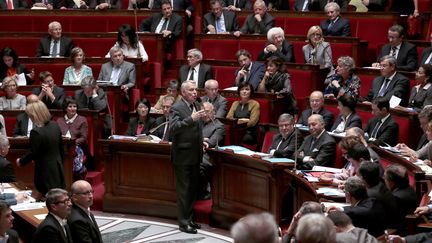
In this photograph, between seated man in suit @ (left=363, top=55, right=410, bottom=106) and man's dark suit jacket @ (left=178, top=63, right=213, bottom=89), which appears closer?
seated man in suit @ (left=363, top=55, right=410, bottom=106)

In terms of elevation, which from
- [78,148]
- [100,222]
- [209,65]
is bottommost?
[100,222]

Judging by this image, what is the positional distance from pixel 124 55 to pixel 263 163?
10.0ft

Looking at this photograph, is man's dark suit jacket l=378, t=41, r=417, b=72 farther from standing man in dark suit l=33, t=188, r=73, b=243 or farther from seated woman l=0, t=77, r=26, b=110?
standing man in dark suit l=33, t=188, r=73, b=243

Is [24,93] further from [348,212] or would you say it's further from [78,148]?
[348,212]

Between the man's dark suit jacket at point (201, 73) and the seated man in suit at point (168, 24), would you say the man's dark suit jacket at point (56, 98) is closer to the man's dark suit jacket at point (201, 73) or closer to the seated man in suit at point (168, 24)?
the man's dark suit jacket at point (201, 73)

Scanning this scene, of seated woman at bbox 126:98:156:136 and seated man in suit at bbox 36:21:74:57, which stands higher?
seated man in suit at bbox 36:21:74:57

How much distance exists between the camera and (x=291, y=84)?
27.5 ft

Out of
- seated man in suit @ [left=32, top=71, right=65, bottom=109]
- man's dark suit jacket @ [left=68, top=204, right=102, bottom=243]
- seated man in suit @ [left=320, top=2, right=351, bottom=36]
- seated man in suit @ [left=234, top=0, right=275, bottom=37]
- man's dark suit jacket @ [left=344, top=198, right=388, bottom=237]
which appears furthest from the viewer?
seated man in suit @ [left=234, top=0, right=275, bottom=37]

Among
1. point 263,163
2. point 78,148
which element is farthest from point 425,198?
point 78,148

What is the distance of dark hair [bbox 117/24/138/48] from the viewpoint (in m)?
9.01

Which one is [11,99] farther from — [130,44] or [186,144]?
[186,144]

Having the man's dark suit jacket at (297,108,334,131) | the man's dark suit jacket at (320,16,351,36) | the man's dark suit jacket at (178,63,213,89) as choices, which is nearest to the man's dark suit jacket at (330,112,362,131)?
the man's dark suit jacket at (297,108,334,131)

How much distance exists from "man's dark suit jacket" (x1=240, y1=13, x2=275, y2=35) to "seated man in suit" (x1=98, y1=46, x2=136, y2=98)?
1.35 meters

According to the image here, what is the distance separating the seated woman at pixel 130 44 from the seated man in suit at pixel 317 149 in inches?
114
